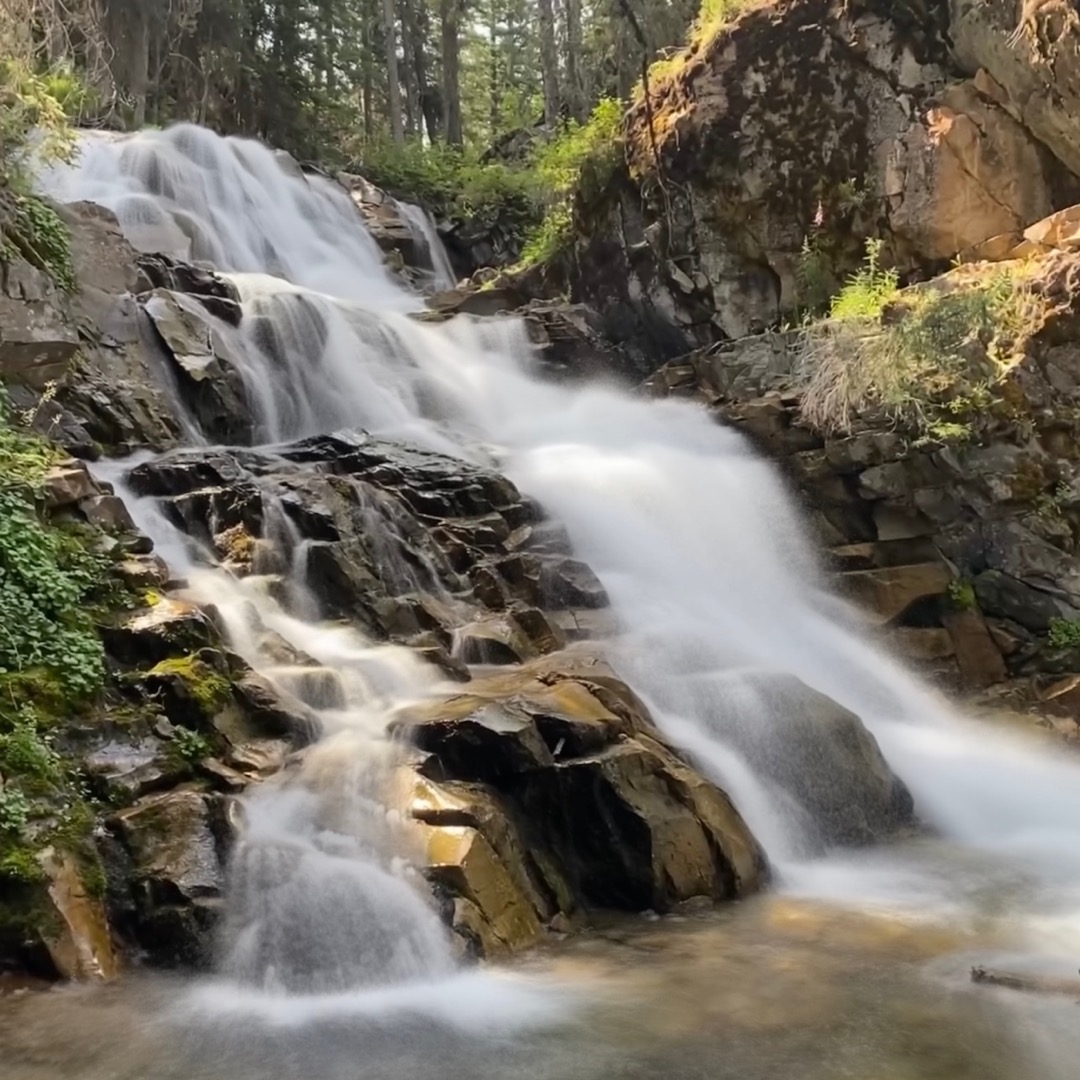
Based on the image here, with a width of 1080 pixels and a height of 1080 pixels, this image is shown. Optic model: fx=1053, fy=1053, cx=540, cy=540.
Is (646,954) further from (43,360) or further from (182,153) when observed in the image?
(182,153)

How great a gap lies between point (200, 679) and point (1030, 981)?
483 centimetres

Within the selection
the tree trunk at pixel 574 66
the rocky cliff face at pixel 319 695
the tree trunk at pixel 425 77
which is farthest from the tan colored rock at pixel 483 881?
the tree trunk at pixel 425 77

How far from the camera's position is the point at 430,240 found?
2298 cm

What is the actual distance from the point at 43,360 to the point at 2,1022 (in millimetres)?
6772

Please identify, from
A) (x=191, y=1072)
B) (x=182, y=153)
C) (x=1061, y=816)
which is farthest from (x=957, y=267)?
(x=182, y=153)

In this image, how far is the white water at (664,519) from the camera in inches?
287

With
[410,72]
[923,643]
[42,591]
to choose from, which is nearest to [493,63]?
[410,72]

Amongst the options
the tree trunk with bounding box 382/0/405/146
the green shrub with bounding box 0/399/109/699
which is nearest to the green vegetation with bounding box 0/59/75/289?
the green shrub with bounding box 0/399/109/699

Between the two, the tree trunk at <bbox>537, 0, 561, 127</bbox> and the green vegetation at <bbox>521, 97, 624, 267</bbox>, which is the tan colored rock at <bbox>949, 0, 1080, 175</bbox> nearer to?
the green vegetation at <bbox>521, 97, 624, 267</bbox>

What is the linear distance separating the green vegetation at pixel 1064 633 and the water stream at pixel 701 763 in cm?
123

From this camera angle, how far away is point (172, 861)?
17.8ft

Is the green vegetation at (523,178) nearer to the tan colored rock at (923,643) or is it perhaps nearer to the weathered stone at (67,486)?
the tan colored rock at (923,643)

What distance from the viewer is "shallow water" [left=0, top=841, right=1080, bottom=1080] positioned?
163 inches

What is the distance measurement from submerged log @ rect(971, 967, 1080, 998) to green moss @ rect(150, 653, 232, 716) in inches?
175
